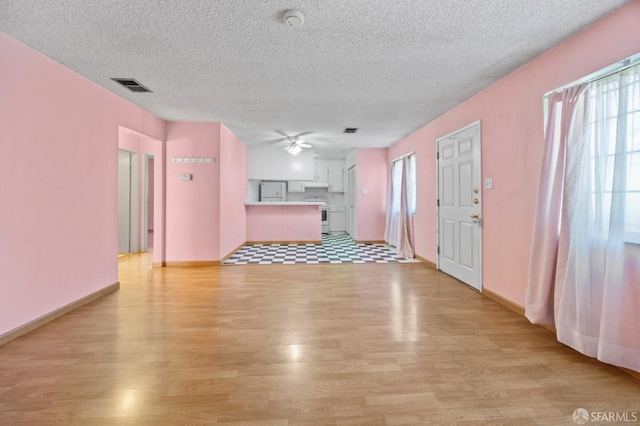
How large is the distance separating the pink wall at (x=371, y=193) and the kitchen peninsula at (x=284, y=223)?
3.66 ft

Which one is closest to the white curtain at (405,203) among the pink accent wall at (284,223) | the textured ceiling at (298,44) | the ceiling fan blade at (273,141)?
the textured ceiling at (298,44)

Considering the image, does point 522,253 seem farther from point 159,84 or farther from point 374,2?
point 159,84

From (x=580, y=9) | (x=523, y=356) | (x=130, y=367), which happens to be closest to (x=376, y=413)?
(x=523, y=356)

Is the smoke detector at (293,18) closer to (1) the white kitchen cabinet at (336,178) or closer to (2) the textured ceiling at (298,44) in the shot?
(2) the textured ceiling at (298,44)

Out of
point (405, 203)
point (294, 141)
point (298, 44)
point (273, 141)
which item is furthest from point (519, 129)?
point (273, 141)

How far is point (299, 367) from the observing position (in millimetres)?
1813

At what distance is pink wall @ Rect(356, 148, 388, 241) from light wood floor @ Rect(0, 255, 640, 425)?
3907mm

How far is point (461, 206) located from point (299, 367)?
3.10 metres

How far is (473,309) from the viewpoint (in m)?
2.83

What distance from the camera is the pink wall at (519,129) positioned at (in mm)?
1940

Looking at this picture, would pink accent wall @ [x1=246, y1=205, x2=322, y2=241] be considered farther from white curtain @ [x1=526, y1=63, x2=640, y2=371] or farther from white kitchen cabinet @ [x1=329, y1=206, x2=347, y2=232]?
white curtain @ [x1=526, y1=63, x2=640, y2=371]

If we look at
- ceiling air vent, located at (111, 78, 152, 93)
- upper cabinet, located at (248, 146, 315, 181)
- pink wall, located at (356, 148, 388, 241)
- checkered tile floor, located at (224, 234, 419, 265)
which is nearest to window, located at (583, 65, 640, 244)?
checkered tile floor, located at (224, 234, 419, 265)

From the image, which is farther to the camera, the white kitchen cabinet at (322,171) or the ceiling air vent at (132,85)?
the white kitchen cabinet at (322,171)

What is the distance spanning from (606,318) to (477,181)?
2.00m
